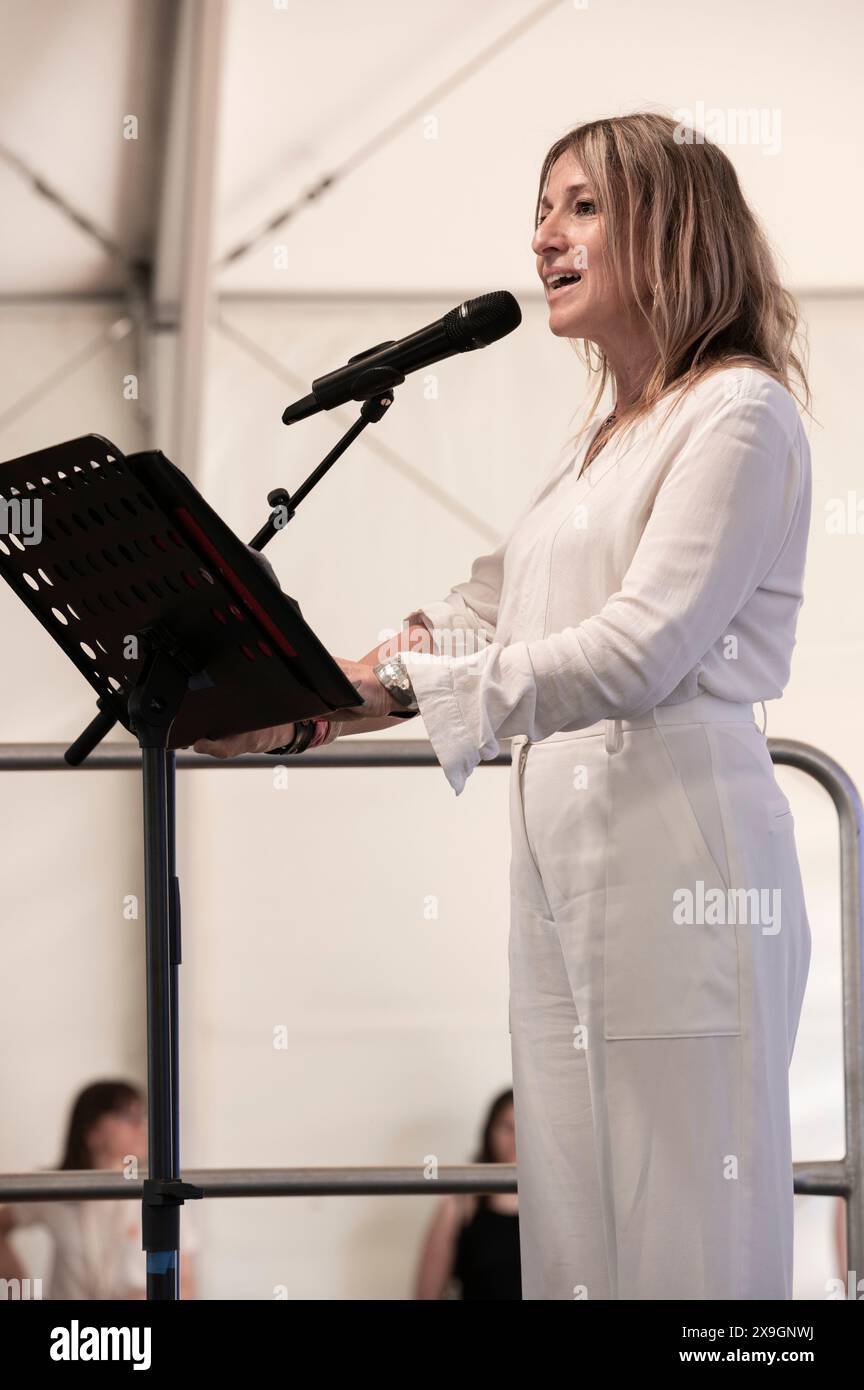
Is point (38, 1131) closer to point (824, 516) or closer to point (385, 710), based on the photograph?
point (824, 516)

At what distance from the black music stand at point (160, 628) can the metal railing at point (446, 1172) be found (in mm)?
449

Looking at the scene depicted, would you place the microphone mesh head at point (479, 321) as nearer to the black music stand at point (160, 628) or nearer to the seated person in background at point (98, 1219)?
the black music stand at point (160, 628)

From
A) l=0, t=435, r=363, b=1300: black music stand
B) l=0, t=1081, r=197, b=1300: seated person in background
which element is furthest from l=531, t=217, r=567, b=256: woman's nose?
l=0, t=1081, r=197, b=1300: seated person in background

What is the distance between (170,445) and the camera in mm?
4664

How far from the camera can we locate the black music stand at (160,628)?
46.1 inches

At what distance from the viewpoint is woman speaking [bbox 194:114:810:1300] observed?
4.49 ft

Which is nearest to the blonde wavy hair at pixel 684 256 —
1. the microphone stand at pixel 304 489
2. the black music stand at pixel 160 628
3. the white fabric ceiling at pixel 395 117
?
the microphone stand at pixel 304 489

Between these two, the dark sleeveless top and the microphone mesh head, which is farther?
the dark sleeveless top

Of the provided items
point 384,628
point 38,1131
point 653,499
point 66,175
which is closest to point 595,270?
point 653,499

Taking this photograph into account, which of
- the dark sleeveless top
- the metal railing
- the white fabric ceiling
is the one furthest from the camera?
the white fabric ceiling

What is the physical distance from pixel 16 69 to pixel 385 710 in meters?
3.54

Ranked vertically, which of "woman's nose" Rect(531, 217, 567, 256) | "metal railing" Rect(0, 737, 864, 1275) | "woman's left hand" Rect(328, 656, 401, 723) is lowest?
"metal railing" Rect(0, 737, 864, 1275)

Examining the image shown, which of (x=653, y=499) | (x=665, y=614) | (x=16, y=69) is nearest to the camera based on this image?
(x=665, y=614)

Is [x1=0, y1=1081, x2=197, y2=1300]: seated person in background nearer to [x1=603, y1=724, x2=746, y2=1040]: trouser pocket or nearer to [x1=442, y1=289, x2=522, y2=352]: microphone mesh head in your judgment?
[x1=603, y1=724, x2=746, y2=1040]: trouser pocket
